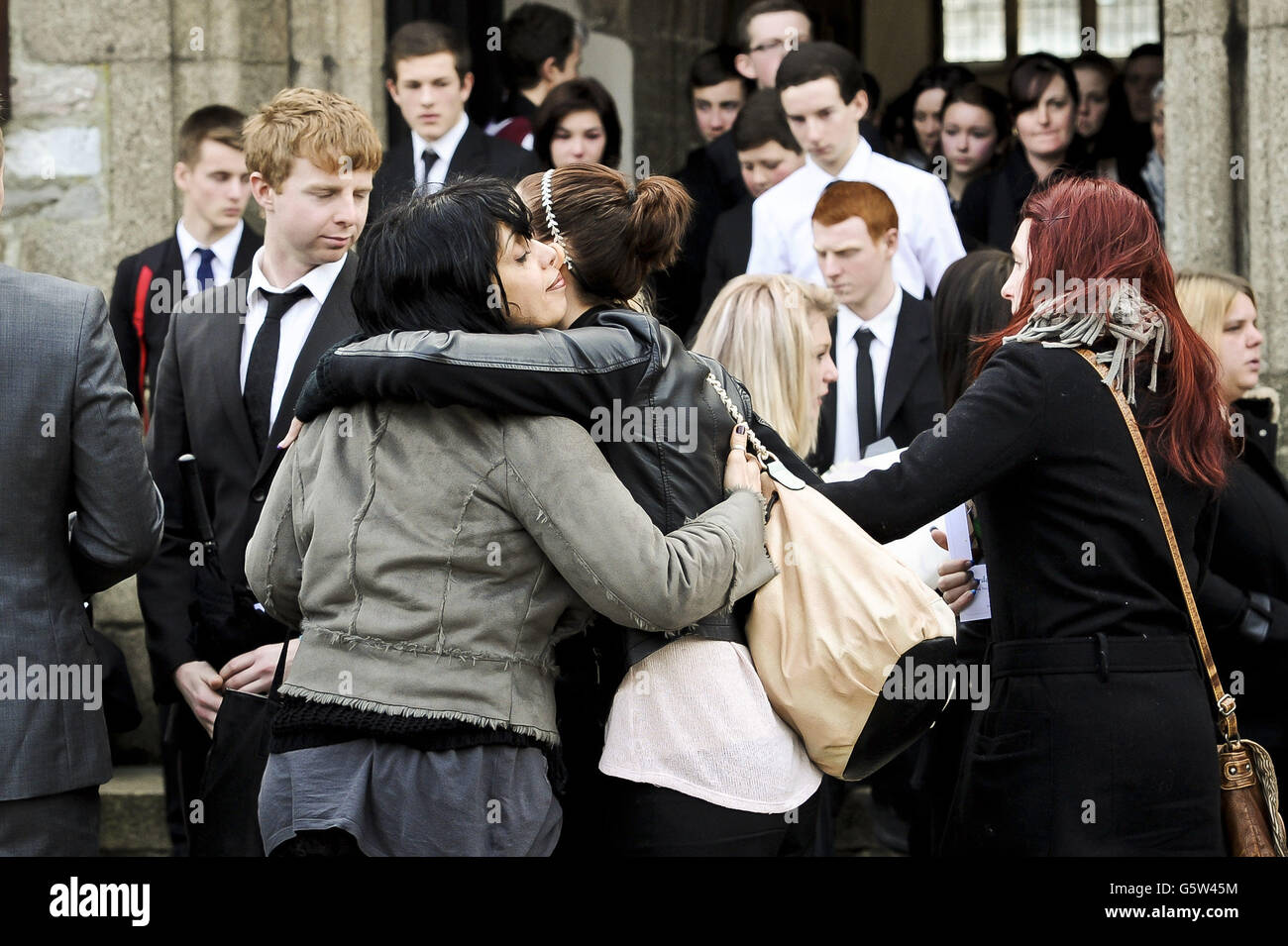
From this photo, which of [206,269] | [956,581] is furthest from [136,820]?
[956,581]

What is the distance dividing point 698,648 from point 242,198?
3.69 m

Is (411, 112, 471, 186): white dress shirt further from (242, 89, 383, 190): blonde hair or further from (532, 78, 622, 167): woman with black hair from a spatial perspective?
(242, 89, 383, 190): blonde hair

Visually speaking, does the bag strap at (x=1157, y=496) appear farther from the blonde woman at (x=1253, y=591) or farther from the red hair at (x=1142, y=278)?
the blonde woman at (x=1253, y=591)

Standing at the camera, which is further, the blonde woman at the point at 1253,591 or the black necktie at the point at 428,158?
the black necktie at the point at 428,158

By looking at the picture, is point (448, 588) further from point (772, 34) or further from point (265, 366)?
point (772, 34)

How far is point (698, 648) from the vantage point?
2900mm

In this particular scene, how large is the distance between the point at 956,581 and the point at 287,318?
1.70 metres

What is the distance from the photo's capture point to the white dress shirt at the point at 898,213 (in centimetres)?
591

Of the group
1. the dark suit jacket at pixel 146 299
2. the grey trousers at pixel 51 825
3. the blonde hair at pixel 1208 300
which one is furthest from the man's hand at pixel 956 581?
the dark suit jacket at pixel 146 299

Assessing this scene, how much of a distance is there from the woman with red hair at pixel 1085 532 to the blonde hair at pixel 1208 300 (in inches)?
49.6

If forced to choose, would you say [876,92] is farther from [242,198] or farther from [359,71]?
[242,198]

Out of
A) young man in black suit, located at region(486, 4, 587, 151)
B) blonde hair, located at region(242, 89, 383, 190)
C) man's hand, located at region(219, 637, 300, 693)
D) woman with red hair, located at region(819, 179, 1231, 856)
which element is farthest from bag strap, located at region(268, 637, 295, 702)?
young man in black suit, located at region(486, 4, 587, 151)

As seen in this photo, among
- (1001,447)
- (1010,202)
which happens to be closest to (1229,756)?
(1001,447)
